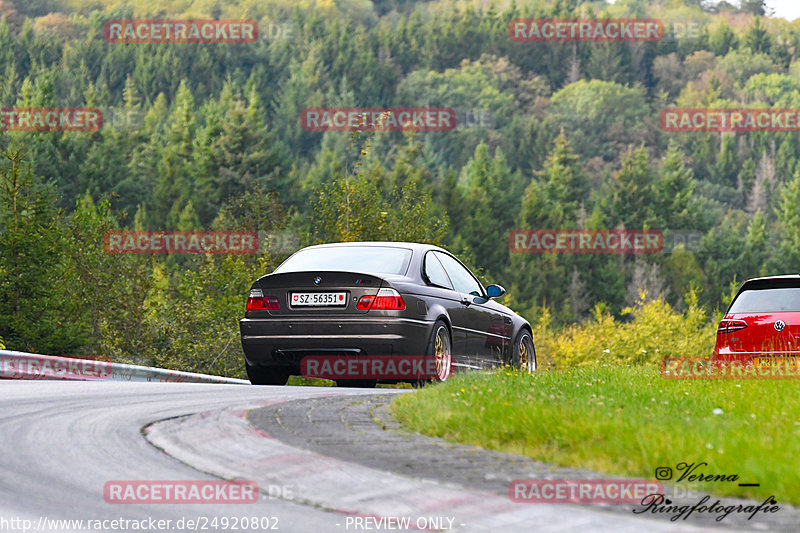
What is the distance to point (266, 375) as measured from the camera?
506 inches

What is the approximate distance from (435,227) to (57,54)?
118 metres

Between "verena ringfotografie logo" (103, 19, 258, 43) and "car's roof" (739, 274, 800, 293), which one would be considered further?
"verena ringfotografie logo" (103, 19, 258, 43)

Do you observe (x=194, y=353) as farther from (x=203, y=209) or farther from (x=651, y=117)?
(x=651, y=117)

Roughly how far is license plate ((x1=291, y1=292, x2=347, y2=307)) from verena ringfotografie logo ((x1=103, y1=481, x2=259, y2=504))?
20.8 ft

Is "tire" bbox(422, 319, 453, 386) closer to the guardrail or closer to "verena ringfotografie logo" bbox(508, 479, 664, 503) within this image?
the guardrail

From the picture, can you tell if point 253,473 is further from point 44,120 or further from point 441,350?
point 44,120

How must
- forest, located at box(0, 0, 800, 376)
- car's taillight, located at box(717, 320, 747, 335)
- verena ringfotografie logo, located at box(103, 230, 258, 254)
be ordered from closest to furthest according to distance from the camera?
car's taillight, located at box(717, 320, 747, 335) → forest, located at box(0, 0, 800, 376) → verena ringfotografie logo, located at box(103, 230, 258, 254)

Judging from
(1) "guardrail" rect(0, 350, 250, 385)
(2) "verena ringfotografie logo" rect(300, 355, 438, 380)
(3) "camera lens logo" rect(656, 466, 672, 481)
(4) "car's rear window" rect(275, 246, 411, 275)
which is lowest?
(1) "guardrail" rect(0, 350, 250, 385)

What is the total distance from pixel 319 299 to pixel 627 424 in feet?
19.2

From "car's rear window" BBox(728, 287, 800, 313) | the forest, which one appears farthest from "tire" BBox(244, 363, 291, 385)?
the forest

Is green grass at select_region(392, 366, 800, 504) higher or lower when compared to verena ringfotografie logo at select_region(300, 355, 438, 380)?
higher

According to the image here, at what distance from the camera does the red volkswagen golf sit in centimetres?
1377

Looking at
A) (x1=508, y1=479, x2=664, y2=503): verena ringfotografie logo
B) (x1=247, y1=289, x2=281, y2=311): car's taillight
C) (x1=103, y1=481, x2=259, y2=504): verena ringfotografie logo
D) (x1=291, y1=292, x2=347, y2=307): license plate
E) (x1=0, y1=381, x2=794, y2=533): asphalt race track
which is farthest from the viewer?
(x1=247, y1=289, x2=281, y2=311): car's taillight

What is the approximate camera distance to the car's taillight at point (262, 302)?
40.0ft
